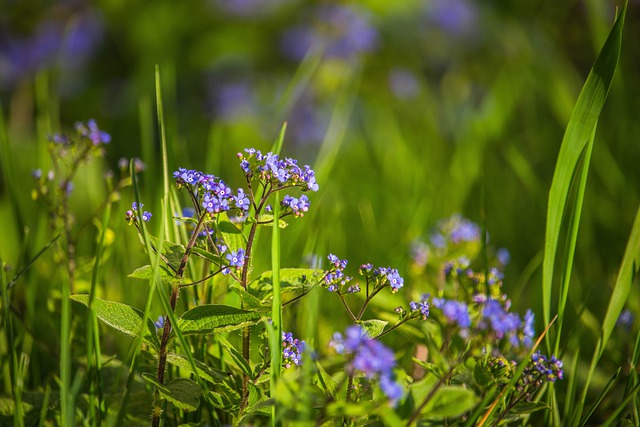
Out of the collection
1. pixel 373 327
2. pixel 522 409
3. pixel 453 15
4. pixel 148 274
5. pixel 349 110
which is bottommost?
pixel 522 409

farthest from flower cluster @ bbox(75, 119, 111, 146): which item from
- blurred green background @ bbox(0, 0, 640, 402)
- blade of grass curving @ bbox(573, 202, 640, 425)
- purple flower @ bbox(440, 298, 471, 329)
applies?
blade of grass curving @ bbox(573, 202, 640, 425)

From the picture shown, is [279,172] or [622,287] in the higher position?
[279,172]

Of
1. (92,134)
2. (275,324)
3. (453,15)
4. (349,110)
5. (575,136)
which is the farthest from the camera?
(453,15)

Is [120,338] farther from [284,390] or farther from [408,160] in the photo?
[408,160]

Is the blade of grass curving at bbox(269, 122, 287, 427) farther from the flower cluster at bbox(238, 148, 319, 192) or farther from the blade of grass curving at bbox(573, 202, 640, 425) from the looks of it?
the blade of grass curving at bbox(573, 202, 640, 425)

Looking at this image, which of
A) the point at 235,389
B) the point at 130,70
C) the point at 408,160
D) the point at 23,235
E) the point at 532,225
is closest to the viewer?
the point at 235,389

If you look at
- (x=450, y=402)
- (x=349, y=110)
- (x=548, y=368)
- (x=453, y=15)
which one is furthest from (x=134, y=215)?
(x=453, y=15)

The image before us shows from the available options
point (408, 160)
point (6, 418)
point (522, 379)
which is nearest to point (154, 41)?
point (408, 160)

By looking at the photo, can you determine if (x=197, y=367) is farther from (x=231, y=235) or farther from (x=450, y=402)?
(x=450, y=402)
